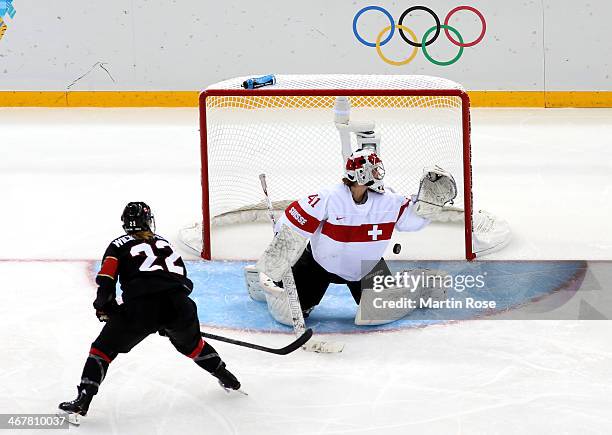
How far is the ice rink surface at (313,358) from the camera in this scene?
140 inches

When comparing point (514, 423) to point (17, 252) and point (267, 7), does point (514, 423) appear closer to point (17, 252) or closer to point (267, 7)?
point (17, 252)

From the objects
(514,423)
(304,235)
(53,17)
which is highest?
(53,17)

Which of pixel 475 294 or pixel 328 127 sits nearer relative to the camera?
pixel 475 294

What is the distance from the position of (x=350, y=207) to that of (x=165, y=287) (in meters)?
0.97

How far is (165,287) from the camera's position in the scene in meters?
3.48

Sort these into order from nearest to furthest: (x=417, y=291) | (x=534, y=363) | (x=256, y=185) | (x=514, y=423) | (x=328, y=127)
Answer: (x=514, y=423), (x=534, y=363), (x=417, y=291), (x=256, y=185), (x=328, y=127)

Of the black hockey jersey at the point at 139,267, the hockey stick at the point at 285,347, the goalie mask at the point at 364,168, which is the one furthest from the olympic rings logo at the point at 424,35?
the black hockey jersey at the point at 139,267

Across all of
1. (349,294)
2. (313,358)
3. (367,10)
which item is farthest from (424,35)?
(313,358)

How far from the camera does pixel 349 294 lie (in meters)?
4.76

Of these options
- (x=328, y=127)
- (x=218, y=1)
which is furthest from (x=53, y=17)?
(x=328, y=127)

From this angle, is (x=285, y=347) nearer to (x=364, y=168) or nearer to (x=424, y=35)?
(x=364, y=168)

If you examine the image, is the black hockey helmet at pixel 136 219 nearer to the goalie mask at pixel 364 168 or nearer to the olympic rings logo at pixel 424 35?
the goalie mask at pixel 364 168

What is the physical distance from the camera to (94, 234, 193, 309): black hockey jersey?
345cm

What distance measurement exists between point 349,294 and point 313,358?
2.46ft
